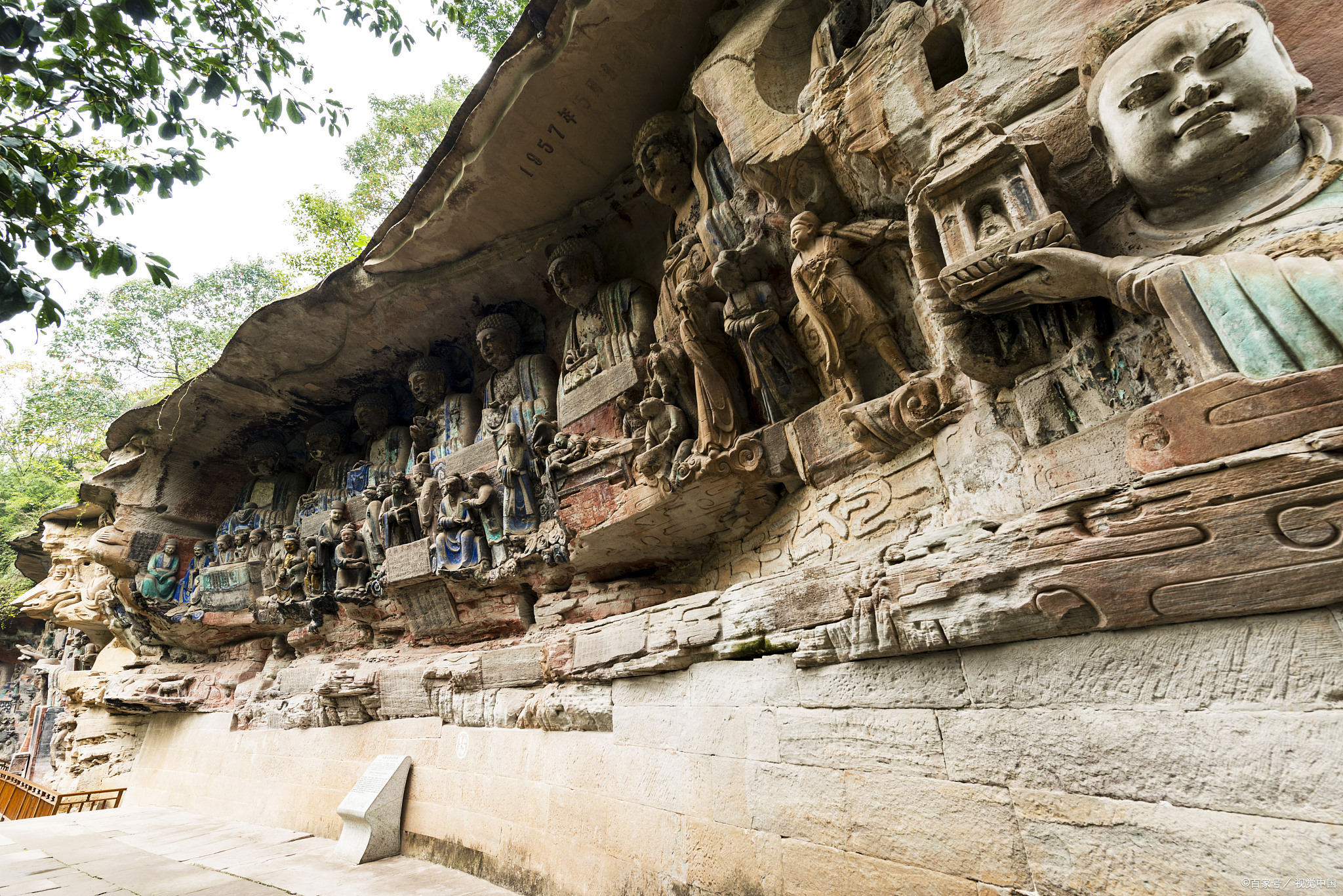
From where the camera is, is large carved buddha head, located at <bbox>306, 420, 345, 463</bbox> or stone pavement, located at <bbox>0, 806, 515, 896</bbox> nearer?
stone pavement, located at <bbox>0, 806, 515, 896</bbox>

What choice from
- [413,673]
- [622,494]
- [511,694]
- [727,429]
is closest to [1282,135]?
[727,429]

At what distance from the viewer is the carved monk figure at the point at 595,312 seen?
15.8ft

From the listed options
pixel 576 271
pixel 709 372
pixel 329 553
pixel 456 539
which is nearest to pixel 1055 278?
pixel 709 372

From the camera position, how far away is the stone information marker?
175 inches

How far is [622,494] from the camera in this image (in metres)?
4.44

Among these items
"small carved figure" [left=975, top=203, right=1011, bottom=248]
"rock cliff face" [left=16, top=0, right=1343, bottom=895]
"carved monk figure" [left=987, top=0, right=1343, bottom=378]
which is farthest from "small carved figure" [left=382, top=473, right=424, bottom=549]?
"carved monk figure" [left=987, top=0, right=1343, bottom=378]

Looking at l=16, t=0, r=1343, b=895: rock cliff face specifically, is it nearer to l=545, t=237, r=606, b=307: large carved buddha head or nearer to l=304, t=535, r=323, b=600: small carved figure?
l=545, t=237, r=606, b=307: large carved buddha head

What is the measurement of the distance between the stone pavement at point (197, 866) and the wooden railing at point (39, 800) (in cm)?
137

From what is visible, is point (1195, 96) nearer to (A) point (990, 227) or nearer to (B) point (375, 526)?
(A) point (990, 227)

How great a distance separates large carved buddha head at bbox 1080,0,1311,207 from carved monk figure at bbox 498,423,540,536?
14.7ft

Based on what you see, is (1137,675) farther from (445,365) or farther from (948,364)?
(445,365)

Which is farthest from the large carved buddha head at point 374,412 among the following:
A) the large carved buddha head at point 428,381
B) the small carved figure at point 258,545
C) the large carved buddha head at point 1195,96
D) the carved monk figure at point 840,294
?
the large carved buddha head at point 1195,96

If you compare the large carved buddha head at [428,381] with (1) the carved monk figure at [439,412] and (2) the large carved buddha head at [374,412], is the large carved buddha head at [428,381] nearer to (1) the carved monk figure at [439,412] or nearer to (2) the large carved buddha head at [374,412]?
(1) the carved monk figure at [439,412]

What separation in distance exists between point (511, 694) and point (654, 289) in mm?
3456
